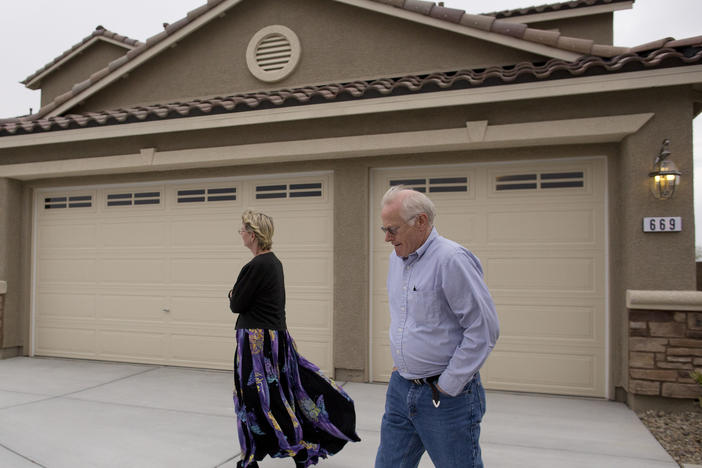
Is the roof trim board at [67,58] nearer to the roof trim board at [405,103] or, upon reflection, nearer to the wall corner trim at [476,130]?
the roof trim board at [405,103]

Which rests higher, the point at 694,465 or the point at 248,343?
the point at 248,343

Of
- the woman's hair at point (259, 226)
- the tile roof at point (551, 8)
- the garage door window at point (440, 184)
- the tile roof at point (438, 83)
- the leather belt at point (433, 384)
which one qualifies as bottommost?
the leather belt at point (433, 384)

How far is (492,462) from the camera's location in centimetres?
413

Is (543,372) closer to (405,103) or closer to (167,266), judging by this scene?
(405,103)

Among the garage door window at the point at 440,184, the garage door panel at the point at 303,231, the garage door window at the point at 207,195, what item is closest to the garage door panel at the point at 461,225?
the garage door window at the point at 440,184

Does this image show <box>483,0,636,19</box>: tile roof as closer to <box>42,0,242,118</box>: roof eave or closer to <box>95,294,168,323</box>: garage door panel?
<box>42,0,242,118</box>: roof eave

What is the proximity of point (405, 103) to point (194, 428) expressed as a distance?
384cm

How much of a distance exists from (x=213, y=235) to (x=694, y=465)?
19.0 ft

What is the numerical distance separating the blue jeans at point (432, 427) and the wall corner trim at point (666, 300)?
363cm

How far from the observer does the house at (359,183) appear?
5.45 meters

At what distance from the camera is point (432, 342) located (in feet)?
7.77

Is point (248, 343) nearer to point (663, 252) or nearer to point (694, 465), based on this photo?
point (694, 465)

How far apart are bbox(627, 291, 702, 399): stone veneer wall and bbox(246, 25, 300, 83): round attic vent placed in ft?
18.1

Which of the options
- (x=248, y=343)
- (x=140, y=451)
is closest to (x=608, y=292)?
(x=248, y=343)
